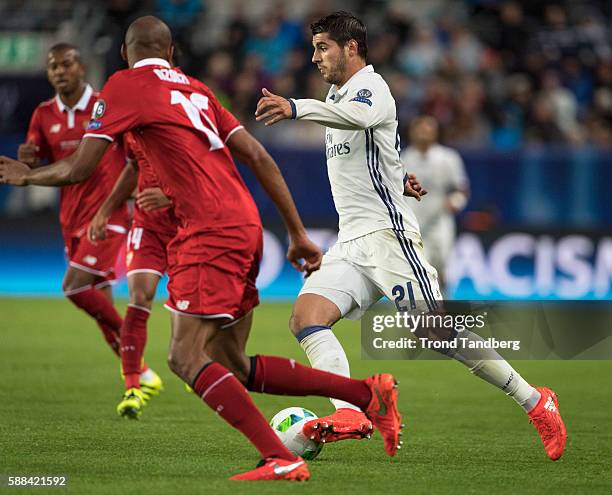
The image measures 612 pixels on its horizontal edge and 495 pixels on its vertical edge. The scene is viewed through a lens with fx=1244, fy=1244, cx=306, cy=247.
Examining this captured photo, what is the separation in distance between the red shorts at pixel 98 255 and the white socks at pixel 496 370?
3.33 m

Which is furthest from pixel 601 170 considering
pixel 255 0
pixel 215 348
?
pixel 215 348

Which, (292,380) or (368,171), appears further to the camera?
(368,171)

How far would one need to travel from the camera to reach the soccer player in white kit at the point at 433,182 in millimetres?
13734

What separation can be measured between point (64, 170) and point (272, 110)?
0.98 m

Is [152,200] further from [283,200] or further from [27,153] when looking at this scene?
[27,153]

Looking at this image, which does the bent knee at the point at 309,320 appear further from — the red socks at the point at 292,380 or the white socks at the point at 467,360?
the red socks at the point at 292,380

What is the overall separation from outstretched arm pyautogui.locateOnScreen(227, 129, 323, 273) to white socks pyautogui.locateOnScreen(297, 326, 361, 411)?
1012 millimetres

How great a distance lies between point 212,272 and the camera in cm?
553

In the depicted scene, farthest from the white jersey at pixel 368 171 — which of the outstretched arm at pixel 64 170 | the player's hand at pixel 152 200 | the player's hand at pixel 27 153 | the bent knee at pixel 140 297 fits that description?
the player's hand at pixel 27 153

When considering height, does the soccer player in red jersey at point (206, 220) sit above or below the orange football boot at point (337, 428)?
above

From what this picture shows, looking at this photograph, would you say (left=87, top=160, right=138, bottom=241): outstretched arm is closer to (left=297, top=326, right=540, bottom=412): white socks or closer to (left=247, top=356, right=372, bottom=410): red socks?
(left=297, top=326, right=540, bottom=412): white socks

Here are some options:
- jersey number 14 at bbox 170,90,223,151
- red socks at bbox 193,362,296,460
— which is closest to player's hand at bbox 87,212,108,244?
jersey number 14 at bbox 170,90,223,151

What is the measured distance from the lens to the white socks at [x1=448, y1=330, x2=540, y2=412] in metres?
6.75

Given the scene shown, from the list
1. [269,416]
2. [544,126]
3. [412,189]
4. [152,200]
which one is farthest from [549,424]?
[544,126]
